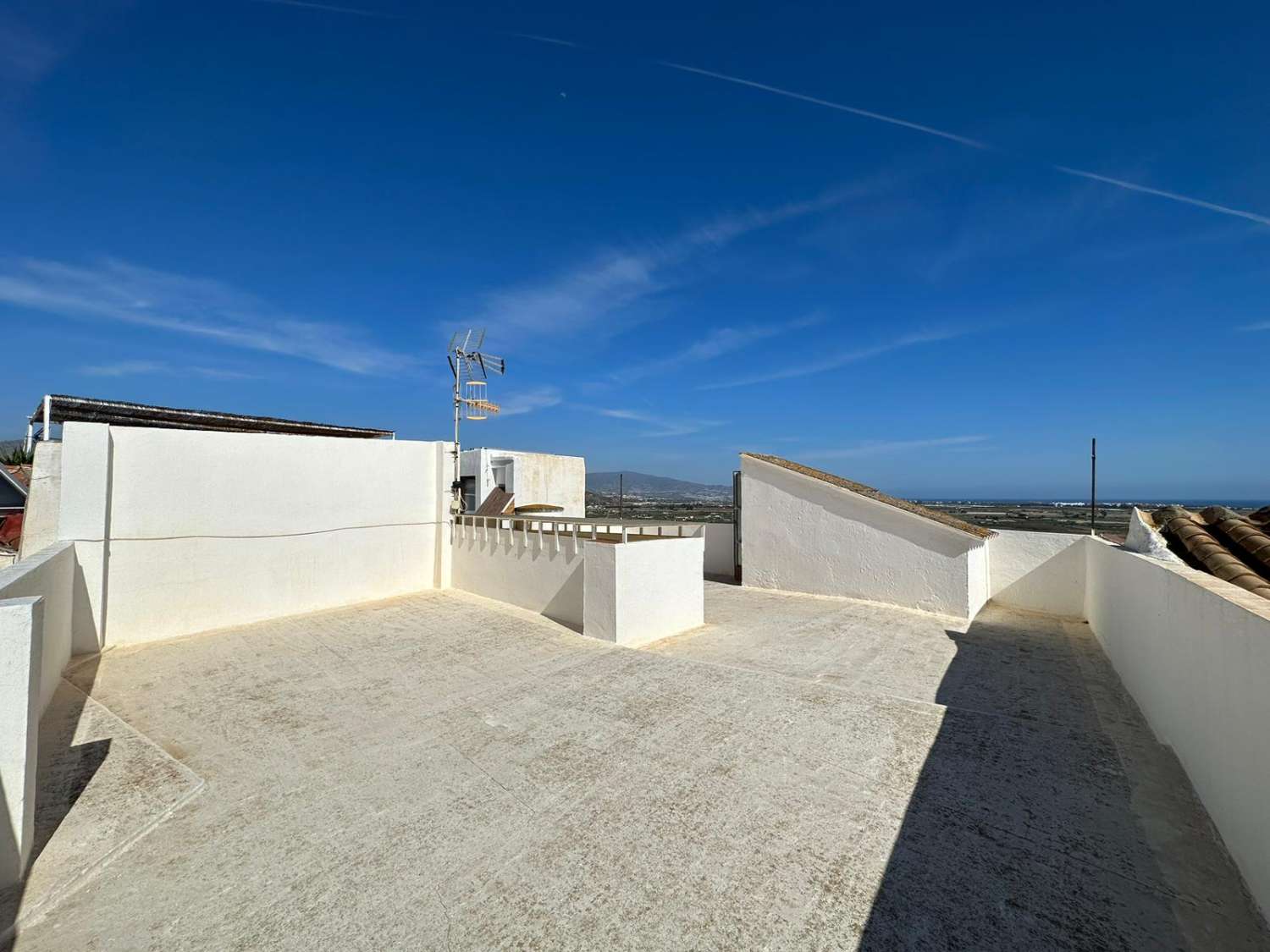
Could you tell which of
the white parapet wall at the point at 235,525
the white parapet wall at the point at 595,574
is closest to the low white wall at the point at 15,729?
the white parapet wall at the point at 595,574

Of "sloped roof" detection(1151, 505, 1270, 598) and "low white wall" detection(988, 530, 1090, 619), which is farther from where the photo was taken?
"low white wall" detection(988, 530, 1090, 619)

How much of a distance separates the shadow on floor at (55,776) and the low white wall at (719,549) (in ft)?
34.1

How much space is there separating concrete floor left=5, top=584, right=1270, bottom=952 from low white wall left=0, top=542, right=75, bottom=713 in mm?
363

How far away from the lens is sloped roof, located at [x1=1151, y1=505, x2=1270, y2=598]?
4391mm

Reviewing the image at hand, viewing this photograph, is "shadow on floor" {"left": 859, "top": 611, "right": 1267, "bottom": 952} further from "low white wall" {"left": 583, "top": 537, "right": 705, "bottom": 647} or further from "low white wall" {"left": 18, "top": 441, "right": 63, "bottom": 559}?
"low white wall" {"left": 18, "top": 441, "right": 63, "bottom": 559}

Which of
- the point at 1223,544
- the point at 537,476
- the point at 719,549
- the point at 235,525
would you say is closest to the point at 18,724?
the point at 235,525

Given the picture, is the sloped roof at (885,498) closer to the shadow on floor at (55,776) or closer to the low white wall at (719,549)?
the low white wall at (719,549)

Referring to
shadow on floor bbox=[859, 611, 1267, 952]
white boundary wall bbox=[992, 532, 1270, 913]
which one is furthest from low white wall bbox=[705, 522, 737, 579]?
shadow on floor bbox=[859, 611, 1267, 952]

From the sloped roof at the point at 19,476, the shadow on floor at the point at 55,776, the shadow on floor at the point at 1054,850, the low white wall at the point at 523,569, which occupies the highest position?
the sloped roof at the point at 19,476

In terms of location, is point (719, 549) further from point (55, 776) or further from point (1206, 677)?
point (55, 776)

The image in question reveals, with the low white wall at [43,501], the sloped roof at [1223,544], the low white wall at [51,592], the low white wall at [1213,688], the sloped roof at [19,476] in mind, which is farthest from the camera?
the sloped roof at [19,476]

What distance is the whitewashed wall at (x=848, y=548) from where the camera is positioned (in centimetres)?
859

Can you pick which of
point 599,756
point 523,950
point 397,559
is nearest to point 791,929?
point 523,950

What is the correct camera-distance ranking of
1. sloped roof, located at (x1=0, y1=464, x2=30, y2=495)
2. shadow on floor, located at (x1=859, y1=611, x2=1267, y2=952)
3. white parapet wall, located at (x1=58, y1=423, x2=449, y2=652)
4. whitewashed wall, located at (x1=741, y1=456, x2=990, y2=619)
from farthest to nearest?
1. sloped roof, located at (x1=0, y1=464, x2=30, y2=495)
2. whitewashed wall, located at (x1=741, y1=456, x2=990, y2=619)
3. white parapet wall, located at (x1=58, y1=423, x2=449, y2=652)
4. shadow on floor, located at (x1=859, y1=611, x2=1267, y2=952)
